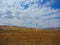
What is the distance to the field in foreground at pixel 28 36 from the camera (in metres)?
1.32

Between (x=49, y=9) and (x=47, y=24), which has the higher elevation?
(x=49, y=9)

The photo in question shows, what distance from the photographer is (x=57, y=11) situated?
1288 mm

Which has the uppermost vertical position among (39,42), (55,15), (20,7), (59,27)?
(20,7)

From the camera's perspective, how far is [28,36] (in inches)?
52.5

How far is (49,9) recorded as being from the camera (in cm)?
129

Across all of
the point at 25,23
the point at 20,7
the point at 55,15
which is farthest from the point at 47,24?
the point at 20,7

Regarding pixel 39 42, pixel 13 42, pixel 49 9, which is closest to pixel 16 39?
pixel 13 42

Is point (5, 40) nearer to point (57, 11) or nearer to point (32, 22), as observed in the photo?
point (32, 22)

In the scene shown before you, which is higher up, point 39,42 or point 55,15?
point 55,15

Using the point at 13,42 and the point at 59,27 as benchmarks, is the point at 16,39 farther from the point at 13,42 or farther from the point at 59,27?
the point at 59,27

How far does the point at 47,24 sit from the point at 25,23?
9.8 inches

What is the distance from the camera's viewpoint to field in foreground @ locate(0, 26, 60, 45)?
1319 millimetres

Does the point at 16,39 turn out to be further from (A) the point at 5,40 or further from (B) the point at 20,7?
(B) the point at 20,7

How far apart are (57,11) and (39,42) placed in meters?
0.40
